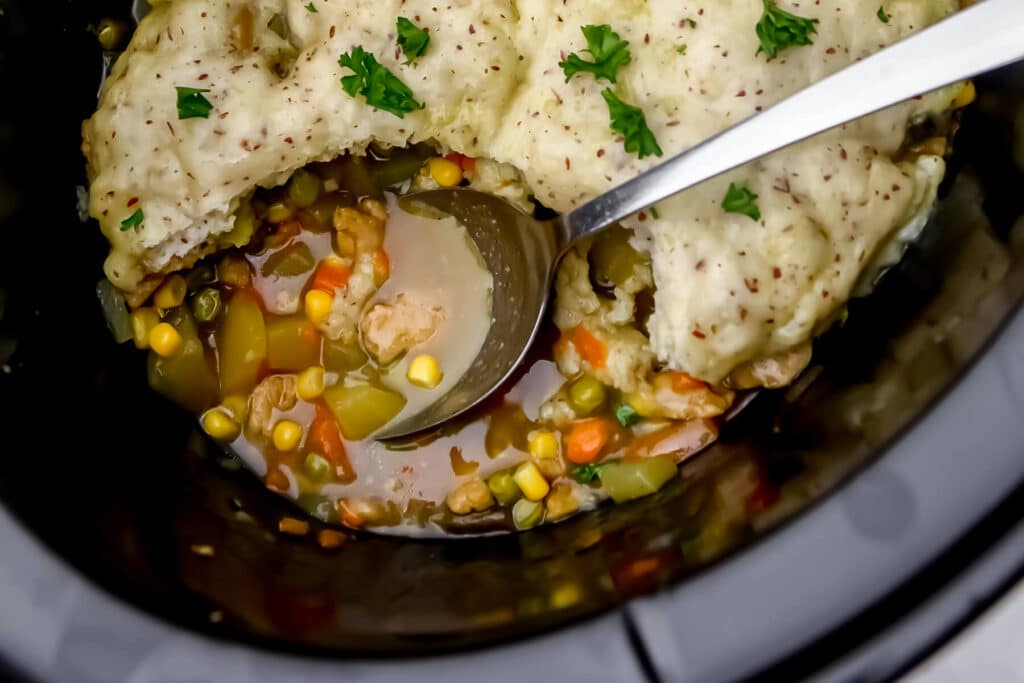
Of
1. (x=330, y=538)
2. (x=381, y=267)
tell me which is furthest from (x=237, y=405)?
(x=381, y=267)

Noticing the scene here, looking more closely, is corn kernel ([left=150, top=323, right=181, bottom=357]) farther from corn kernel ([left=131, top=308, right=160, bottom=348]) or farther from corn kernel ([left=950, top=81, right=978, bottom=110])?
corn kernel ([left=950, top=81, right=978, bottom=110])

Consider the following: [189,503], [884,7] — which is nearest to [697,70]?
[884,7]

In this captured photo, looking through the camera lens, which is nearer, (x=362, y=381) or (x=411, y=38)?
(x=411, y=38)

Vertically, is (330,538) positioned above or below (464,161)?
below

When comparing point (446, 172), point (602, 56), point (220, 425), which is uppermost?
point (602, 56)

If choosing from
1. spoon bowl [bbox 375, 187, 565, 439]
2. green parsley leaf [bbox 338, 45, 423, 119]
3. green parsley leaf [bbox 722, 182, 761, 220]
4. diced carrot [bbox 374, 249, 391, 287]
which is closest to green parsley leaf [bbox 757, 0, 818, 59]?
green parsley leaf [bbox 722, 182, 761, 220]

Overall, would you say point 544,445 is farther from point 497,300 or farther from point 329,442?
point 329,442
